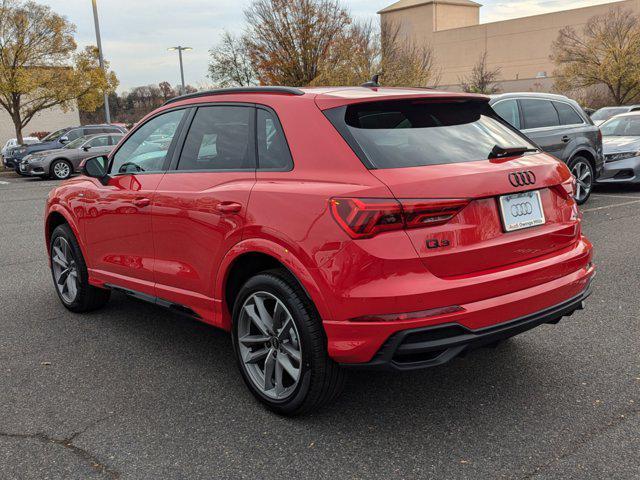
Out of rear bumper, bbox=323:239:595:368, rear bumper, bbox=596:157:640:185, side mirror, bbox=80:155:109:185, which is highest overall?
side mirror, bbox=80:155:109:185

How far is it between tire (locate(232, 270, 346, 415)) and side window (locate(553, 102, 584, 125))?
8.21 m

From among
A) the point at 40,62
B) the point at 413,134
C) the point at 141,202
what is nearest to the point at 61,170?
the point at 40,62

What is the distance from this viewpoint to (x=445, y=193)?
281cm

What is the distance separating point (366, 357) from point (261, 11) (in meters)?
32.3

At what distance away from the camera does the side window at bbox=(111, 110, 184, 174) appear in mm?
4141

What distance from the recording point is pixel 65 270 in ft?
17.3

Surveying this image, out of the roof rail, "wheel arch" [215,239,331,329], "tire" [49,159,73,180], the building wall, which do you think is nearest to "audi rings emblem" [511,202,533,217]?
"wheel arch" [215,239,331,329]

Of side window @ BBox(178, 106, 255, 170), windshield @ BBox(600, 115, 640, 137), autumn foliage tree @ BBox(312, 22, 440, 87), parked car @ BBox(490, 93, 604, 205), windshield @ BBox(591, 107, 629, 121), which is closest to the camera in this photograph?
side window @ BBox(178, 106, 255, 170)

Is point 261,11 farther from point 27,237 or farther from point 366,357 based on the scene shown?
point 366,357

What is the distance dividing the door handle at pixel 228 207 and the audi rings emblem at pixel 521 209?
1400 mm

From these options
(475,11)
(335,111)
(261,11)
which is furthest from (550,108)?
(475,11)

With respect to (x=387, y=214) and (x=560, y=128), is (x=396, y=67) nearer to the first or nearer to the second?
(x=560, y=128)

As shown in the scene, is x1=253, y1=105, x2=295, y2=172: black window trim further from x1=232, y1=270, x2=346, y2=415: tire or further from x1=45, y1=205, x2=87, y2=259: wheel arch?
x1=45, y1=205, x2=87, y2=259: wheel arch

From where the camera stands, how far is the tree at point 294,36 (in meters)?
31.7
